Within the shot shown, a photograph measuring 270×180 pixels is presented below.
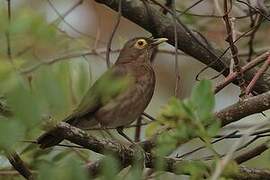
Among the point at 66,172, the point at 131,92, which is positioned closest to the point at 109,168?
the point at 66,172

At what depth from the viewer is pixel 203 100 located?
2.07 metres

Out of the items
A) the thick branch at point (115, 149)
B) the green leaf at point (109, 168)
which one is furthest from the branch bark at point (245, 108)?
the green leaf at point (109, 168)

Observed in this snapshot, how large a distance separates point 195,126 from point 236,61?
72.0 inches

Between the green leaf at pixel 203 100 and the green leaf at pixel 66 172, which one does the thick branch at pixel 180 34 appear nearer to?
the green leaf at pixel 203 100

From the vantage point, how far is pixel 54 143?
355cm

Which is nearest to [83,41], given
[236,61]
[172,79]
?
[236,61]

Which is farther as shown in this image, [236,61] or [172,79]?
[172,79]

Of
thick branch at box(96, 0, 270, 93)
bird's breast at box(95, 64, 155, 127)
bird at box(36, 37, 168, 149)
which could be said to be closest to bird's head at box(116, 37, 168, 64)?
bird at box(36, 37, 168, 149)

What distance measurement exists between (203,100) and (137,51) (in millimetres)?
3285

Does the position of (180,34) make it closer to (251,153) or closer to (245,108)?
(251,153)

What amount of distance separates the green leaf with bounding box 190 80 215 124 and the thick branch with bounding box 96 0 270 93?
2.19 m

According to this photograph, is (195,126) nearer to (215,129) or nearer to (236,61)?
(215,129)

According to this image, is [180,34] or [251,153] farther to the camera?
[180,34]

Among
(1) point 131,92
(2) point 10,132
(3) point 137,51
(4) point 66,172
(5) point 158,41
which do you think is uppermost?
(2) point 10,132
